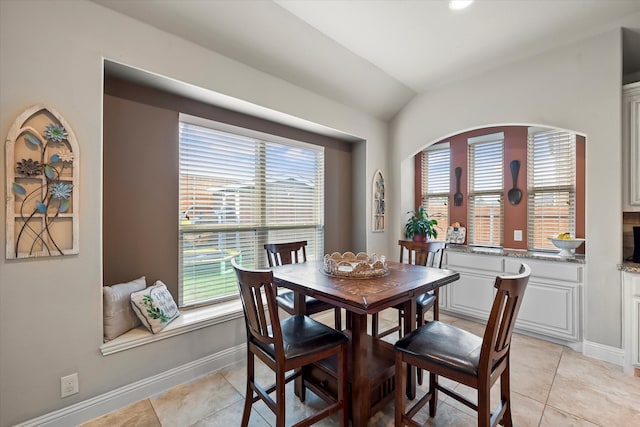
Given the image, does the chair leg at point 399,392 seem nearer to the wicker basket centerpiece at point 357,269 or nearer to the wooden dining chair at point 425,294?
the wicker basket centerpiece at point 357,269

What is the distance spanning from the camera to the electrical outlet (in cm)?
174

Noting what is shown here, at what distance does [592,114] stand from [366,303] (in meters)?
3.00

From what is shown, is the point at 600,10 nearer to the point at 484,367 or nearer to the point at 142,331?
the point at 484,367

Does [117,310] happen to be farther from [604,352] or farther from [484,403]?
[604,352]

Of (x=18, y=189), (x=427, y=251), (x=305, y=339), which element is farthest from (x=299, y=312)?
(x=18, y=189)

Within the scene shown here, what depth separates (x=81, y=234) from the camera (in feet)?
5.91

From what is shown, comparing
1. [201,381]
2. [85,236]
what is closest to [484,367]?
[201,381]

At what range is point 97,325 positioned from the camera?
186 centimetres

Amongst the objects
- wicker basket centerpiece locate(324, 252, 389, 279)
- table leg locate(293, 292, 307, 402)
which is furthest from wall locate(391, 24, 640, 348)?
table leg locate(293, 292, 307, 402)

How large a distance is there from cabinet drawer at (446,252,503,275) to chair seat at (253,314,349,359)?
2492 mm

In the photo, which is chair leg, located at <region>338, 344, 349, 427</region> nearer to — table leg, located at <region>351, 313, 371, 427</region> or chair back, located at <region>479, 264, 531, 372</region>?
table leg, located at <region>351, 313, 371, 427</region>

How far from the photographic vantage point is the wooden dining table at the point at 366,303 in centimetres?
156

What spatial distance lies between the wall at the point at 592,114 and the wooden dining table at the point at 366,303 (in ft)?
5.73

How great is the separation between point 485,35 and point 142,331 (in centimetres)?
394
